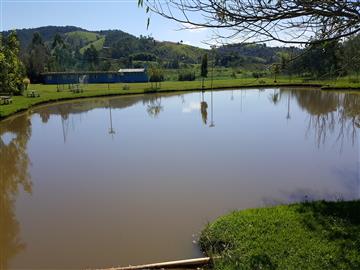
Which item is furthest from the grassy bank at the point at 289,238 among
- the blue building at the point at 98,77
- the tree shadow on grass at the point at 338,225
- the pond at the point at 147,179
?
the blue building at the point at 98,77

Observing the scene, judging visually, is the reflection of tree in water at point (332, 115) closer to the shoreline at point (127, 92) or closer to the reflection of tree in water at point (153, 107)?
the shoreline at point (127, 92)

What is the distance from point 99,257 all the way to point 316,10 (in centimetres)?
397

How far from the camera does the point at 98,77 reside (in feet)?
143

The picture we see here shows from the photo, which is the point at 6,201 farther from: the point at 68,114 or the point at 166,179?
the point at 68,114

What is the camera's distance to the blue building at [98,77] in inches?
1673

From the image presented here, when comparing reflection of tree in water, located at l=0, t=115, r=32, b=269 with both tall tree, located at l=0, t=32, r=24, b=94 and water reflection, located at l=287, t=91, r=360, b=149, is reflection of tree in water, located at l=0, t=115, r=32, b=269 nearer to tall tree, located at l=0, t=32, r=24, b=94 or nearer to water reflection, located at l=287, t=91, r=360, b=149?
tall tree, located at l=0, t=32, r=24, b=94

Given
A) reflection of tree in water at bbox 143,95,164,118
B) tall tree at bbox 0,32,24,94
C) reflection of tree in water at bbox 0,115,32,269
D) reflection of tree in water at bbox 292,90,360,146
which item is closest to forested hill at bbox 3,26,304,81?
reflection of tree in water at bbox 143,95,164,118

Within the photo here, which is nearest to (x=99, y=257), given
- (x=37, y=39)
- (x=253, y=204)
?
(x=253, y=204)

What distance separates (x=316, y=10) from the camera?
10.7 feet

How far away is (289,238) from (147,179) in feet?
14.3

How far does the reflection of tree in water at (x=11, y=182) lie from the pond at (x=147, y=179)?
2 cm

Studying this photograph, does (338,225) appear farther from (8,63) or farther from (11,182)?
(8,63)

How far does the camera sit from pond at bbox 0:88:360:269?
5.47m

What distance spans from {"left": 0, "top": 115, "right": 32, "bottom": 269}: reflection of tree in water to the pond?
24mm
